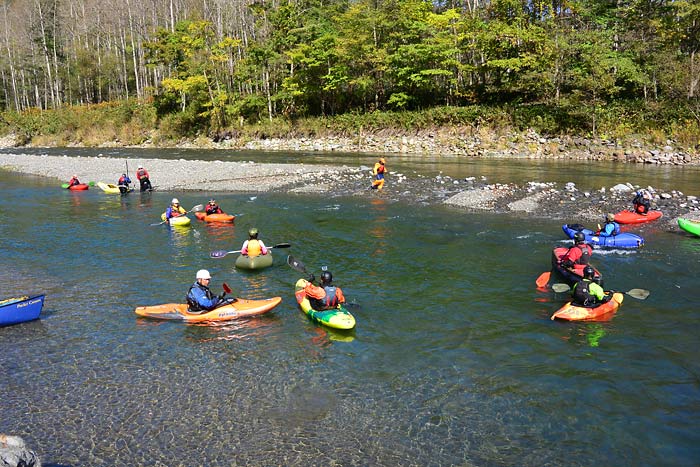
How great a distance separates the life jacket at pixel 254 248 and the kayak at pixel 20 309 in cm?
532

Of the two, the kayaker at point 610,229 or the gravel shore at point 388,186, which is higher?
the gravel shore at point 388,186

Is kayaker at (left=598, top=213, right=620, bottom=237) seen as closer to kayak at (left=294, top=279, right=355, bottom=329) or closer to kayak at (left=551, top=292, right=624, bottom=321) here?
kayak at (left=551, top=292, right=624, bottom=321)

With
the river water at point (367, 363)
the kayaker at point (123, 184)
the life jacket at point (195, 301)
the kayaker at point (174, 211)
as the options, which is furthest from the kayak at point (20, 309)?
the kayaker at point (123, 184)

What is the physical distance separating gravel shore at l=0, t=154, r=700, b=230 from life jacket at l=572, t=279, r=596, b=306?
28.2 ft

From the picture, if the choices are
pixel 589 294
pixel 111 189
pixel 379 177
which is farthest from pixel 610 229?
pixel 111 189

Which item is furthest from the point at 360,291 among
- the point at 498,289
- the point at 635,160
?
the point at 635,160

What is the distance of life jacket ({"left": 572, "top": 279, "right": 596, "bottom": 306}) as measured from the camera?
37.5 feet

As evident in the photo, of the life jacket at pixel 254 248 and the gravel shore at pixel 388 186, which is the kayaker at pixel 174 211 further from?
the gravel shore at pixel 388 186

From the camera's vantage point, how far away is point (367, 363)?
977 cm

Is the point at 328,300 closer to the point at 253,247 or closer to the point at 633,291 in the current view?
the point at 253,247

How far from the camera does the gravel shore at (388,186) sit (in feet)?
70.5

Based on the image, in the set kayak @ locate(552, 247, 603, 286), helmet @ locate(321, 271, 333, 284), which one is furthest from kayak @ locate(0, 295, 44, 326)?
kayak @ locate(552, 247, 603, 286)

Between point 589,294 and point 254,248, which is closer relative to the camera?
point 589,294

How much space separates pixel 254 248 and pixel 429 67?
38.4 meters
